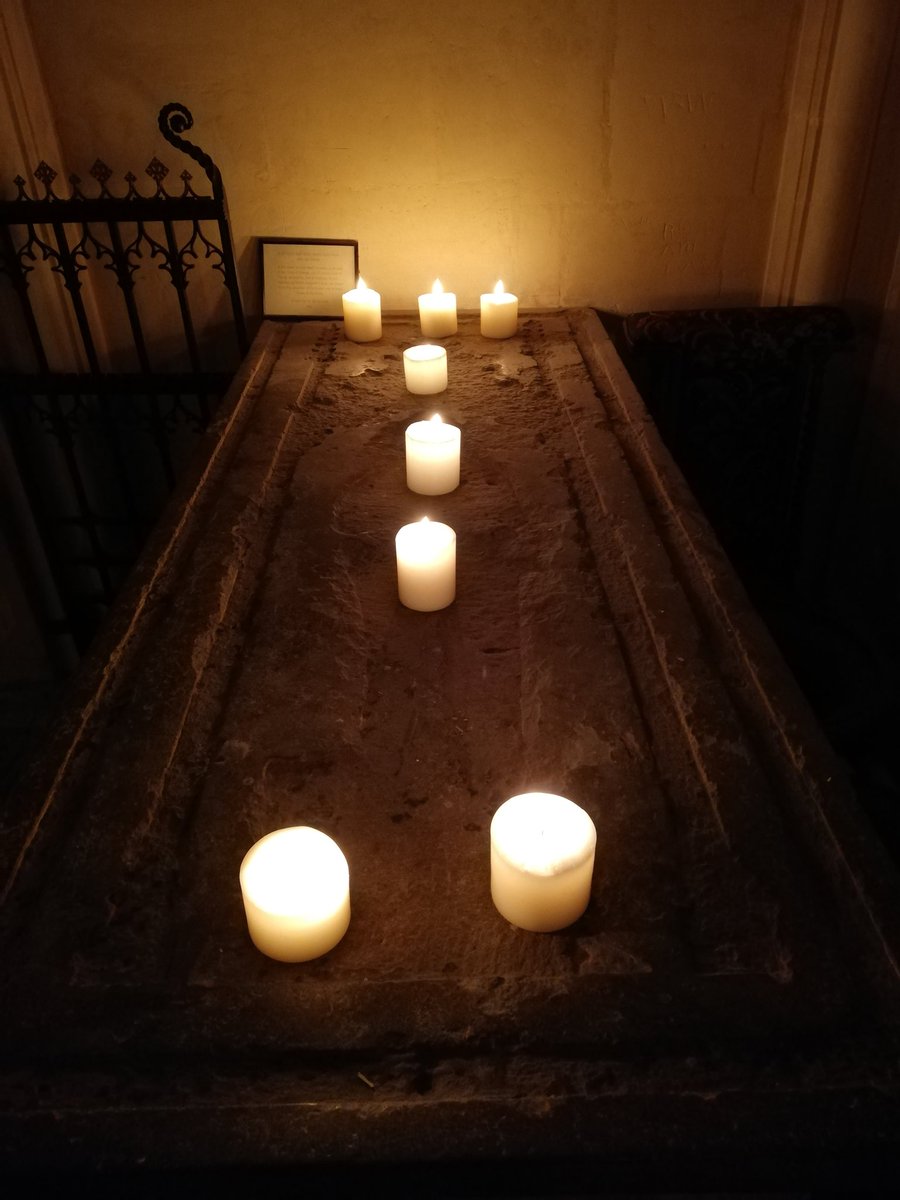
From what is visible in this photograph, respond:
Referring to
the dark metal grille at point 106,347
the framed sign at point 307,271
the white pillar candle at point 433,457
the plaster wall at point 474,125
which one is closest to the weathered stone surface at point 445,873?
the white pillar candle at point 433,457

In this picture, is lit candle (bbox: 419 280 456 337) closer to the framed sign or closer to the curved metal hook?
the framed sign

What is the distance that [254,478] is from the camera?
257 cm

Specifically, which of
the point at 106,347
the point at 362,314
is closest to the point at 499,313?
the point at 362,314

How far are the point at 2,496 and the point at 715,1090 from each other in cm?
368

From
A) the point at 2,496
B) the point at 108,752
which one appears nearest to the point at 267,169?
the point at 2,496

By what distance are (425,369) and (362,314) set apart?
62 centimetres

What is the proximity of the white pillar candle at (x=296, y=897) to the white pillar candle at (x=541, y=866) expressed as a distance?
0.79 feet

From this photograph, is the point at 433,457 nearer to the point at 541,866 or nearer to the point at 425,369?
the point at 425,369

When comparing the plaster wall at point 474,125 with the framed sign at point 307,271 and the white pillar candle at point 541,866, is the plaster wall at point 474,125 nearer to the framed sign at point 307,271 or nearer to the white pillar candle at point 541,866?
the framed sign at point 307,271

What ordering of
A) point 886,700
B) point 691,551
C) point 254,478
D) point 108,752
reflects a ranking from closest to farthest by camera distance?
1. point 108,752
2. point 691,551
3. point 254,478
4. point 886,700

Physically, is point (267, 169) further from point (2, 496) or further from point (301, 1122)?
point (301, 1122)

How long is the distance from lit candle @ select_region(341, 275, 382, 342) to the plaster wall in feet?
1.39

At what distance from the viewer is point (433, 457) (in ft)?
8.29

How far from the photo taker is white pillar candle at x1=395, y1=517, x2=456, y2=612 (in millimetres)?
2018
